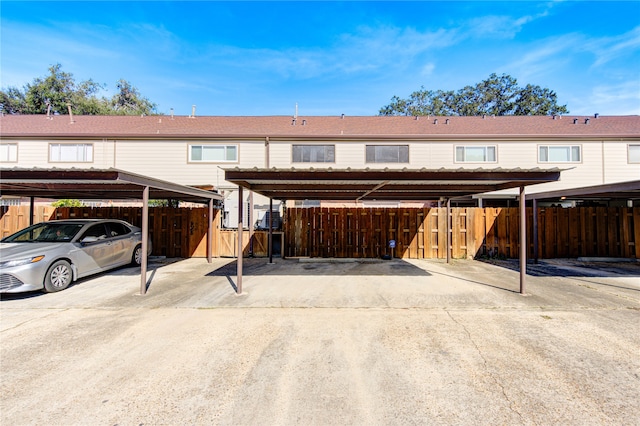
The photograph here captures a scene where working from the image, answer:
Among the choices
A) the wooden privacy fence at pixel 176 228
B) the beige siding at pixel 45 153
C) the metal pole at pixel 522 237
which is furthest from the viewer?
the beige siding at pixel 45 153

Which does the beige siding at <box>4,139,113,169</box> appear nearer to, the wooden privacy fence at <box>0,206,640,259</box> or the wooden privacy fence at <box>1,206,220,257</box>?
the wooden privacy fence at <box>0,206,640,259</box>

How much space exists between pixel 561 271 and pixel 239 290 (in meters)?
8.84

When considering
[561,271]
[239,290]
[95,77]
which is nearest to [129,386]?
[239,290]

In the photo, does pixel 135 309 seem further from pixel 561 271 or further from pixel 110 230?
pixel 561 271

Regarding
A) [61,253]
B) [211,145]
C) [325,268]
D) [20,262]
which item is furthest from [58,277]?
[211,145]

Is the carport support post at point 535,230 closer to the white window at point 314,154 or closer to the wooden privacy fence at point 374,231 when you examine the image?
the wooden privacy fence at point 374,231

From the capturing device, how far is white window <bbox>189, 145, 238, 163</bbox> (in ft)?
45.9

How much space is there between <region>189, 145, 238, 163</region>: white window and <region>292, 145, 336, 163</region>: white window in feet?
9.50

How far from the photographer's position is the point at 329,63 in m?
19.5

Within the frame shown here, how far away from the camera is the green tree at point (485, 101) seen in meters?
33.2

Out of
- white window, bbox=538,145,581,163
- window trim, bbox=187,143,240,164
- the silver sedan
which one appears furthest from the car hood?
white window, bbox=538,145,581,163

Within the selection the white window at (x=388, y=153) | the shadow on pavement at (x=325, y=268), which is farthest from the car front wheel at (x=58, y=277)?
the white window at (x=388, y=153)

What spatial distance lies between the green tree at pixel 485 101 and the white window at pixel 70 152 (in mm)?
31795

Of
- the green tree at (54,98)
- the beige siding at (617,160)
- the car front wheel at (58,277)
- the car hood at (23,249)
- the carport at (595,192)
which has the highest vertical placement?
the green tree at (54,98)
